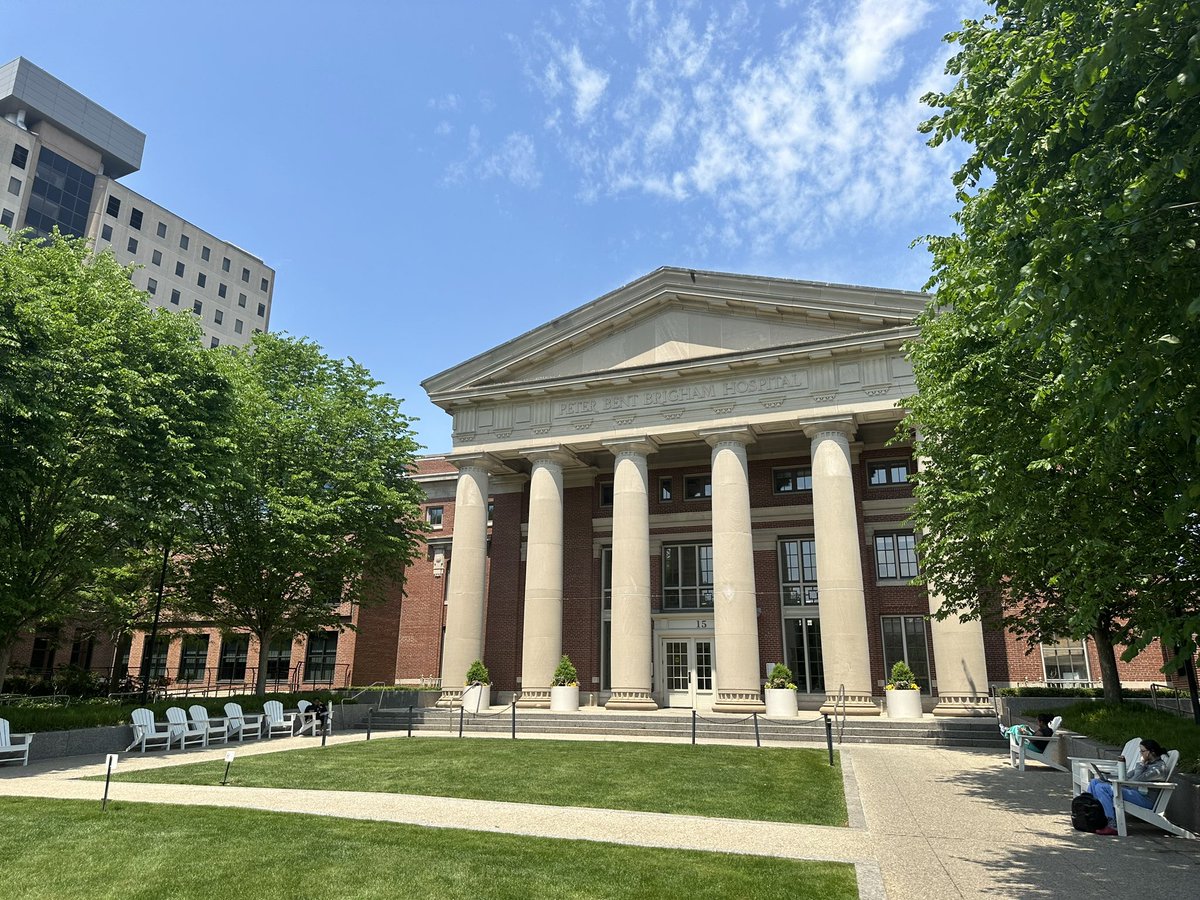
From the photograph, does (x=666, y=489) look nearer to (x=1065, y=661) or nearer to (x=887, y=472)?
(x=887, y=472)

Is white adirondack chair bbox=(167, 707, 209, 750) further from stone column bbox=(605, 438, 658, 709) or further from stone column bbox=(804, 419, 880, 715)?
stone column bbox=(804, 419, 880, 715)

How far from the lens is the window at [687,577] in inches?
1336

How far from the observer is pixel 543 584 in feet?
101

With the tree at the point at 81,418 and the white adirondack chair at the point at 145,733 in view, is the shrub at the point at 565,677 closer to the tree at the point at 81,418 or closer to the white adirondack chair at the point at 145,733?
the white adirondack chair at the point at 145,733

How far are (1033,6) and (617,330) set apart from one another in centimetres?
2662

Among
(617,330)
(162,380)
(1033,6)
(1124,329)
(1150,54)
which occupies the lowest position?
(1124,329)

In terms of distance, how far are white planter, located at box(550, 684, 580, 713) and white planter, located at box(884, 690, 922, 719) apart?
10701mm

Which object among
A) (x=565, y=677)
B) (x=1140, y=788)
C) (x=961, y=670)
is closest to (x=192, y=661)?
(x=565, y=677)

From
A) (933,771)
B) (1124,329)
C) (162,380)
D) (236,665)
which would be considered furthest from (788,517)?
(236,665)

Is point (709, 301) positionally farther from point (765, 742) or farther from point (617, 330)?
point (765, 742)

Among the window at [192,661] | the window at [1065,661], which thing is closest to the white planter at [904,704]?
the window at [1065,661]

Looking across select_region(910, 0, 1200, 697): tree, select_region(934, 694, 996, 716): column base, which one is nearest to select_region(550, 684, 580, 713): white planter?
select_region(934, 694, 996, 716): column base

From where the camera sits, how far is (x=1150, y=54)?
6.34 meters

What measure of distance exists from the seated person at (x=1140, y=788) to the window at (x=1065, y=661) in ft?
73.2
